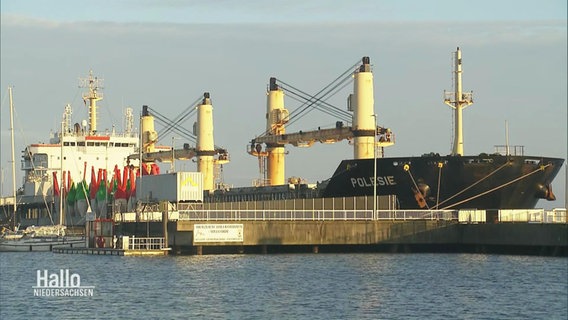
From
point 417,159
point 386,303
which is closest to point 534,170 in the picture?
point 417,159

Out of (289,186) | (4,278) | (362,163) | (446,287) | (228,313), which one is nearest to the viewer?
(228,313)

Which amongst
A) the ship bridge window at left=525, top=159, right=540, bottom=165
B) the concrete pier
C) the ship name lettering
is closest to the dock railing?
the concrete pier

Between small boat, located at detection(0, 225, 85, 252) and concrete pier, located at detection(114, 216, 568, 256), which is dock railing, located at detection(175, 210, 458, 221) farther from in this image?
small boat, located at detection(0, 225, 85, 252)

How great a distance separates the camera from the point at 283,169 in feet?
330

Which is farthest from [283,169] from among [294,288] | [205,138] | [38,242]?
[294,288]

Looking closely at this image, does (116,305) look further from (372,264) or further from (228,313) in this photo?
(372,264)

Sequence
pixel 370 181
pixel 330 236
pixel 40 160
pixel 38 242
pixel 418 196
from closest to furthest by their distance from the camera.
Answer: pixel 330 236 < pixel 418 196 < pixel 370 181 < pixel 38 242 < pixel 40 160

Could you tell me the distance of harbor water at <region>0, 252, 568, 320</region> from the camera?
44188mm

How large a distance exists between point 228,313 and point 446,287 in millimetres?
11257

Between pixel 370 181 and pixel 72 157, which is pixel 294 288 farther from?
pixel 72 157

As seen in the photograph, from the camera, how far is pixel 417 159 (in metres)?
73.1

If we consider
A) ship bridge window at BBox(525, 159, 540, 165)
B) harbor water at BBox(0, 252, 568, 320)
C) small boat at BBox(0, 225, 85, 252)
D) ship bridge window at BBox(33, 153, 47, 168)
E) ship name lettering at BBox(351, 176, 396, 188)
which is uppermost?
ship bridge window at BBox(33, 153, 47, 168)

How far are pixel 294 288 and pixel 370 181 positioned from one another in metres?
25.6

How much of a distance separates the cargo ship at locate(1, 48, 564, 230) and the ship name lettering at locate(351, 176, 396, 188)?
6 cm
